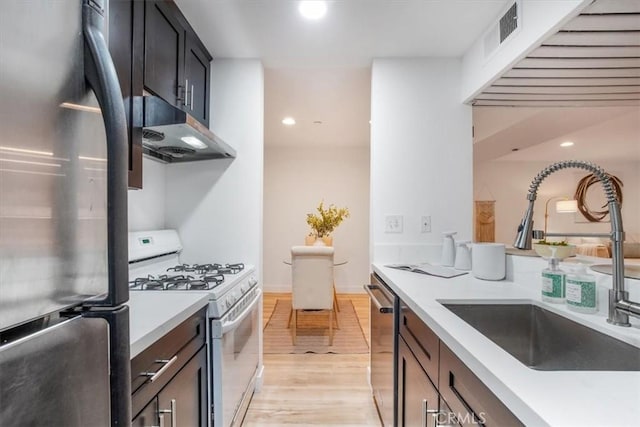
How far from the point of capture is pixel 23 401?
0.42 m

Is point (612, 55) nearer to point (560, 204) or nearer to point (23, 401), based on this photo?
point (560, 204)

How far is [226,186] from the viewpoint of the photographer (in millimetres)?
2271

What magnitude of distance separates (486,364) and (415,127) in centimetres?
188

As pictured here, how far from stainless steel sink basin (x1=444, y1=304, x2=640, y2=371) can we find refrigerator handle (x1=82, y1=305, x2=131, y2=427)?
1080 mm

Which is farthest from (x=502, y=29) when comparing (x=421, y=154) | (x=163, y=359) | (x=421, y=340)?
(x=163, y=359)

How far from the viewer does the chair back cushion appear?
3.08 metres

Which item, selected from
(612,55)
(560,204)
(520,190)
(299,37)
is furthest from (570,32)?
(520,190)

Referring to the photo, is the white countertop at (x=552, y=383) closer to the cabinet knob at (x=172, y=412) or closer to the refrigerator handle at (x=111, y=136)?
the refrigerator handle at (x=111, y=136)

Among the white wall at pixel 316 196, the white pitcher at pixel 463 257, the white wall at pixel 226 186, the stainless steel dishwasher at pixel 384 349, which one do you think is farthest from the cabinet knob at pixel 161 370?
the white wall at pixel 316 196

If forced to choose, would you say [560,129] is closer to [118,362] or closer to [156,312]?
[156,312]

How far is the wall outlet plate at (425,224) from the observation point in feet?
7.38

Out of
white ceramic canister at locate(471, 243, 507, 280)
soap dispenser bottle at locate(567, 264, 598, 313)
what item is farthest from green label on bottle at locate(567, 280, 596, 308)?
white ceramic canister at locate(471, 243, 507, 280)

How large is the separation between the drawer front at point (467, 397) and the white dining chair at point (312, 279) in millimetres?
2143

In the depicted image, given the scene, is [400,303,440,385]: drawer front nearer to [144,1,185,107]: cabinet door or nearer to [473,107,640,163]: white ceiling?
[144,1,185,107]: cabinet door
